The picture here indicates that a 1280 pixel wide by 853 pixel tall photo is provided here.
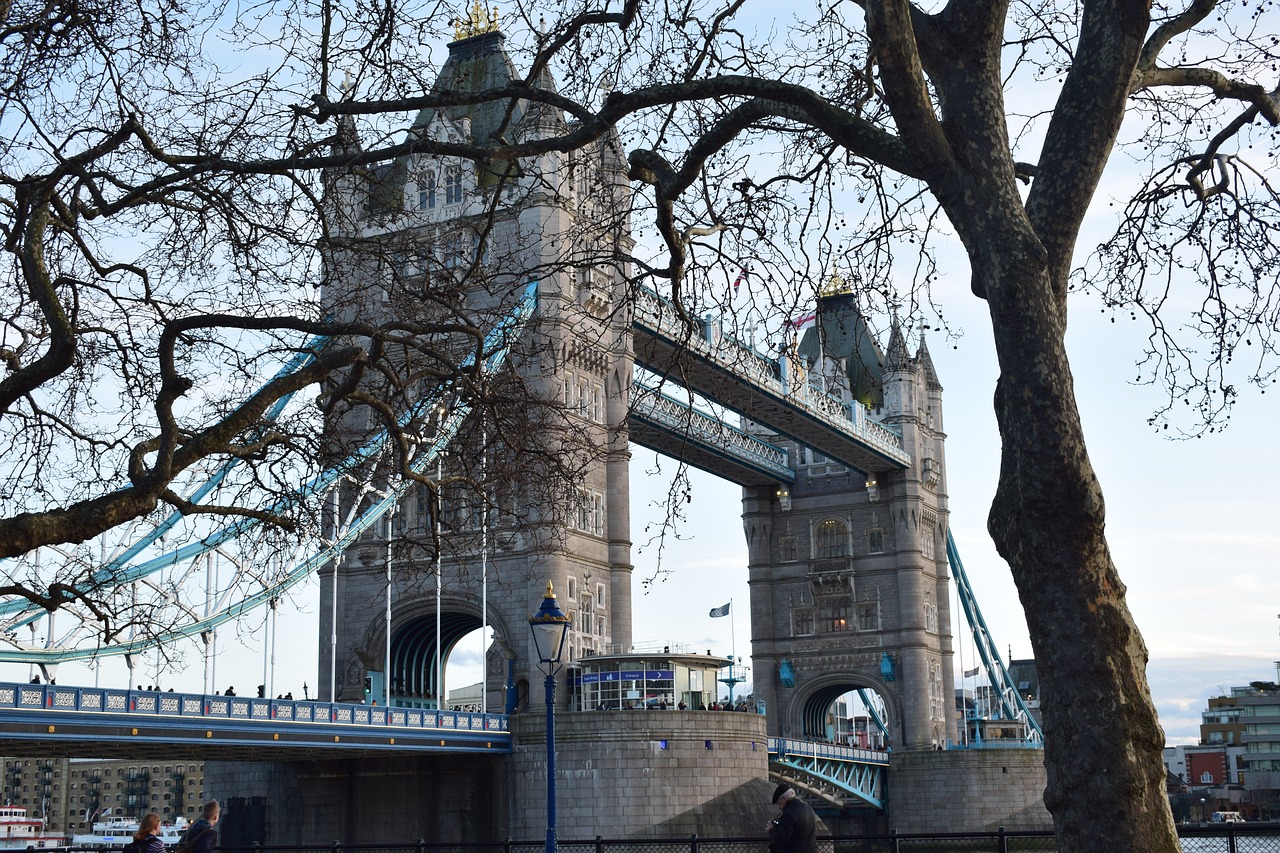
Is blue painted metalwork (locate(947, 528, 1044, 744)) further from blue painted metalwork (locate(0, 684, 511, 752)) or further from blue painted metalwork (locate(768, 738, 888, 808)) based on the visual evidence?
blue painted metalwork (locate(0, 684, 511, 752))

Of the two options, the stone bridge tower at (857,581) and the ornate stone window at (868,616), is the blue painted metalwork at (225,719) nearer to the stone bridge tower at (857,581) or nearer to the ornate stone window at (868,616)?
the stone bridge tower at (857,581)

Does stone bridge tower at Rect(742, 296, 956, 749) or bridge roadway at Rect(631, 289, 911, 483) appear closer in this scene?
bridge roadway at Rect(631, 289, 911, 483)

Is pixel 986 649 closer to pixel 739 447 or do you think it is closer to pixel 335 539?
pixel 739 447

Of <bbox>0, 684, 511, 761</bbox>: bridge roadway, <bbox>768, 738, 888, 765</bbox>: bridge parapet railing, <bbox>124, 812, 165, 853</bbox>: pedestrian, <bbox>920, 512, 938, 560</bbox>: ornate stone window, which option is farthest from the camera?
<bbox>920, 512, 938, 560</bbox>: ornate stone window

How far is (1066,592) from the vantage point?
667 cm

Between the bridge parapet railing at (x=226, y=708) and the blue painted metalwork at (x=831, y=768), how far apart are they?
1575 cm

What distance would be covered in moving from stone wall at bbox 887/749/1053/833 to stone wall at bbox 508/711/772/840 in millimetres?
20775

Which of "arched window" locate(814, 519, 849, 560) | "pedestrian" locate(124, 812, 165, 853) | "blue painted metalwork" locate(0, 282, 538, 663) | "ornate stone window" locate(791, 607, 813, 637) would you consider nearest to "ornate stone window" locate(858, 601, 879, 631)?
"ornate stone window" locate(791, 607, 813, 637)

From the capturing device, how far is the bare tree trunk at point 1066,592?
639 centimetres

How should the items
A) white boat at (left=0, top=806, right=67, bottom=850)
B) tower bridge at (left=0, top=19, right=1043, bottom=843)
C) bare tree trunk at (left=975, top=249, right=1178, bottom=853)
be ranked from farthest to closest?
white boat at (left=0, top=806, right=67, bottom=850), tower bridge at (left=0, top=19, right=1043, bottom=843), bare tree trunk at (left=975, top=249, right=1178, bottom=853)

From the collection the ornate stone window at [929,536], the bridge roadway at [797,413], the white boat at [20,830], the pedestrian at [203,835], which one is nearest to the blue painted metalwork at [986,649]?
the ornate stone window at [929,536]

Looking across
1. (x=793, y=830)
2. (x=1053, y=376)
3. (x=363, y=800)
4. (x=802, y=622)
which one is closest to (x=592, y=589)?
(x=363, y=800)

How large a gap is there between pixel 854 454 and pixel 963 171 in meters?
53.9

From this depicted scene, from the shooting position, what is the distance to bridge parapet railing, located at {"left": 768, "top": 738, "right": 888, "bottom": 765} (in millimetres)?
48906
